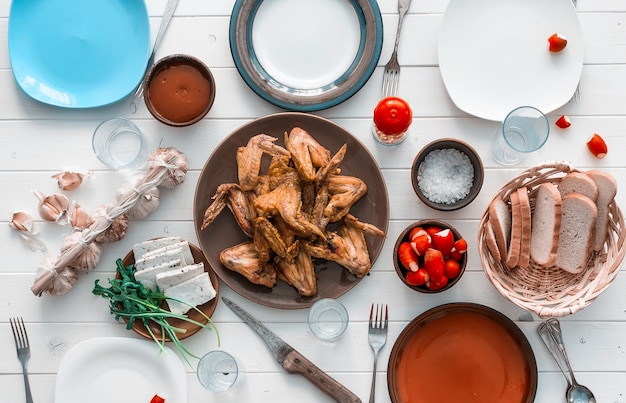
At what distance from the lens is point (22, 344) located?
2.19 metres

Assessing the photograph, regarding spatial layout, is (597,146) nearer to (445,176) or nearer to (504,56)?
(504,56)

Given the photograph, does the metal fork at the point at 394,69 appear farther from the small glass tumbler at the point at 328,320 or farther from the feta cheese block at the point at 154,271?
the feta cheese block at the point at 154,271

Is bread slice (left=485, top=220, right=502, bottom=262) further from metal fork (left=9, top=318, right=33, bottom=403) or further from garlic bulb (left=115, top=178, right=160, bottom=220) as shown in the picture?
metal fork (left=9, top=318, right=33, bottom=403)

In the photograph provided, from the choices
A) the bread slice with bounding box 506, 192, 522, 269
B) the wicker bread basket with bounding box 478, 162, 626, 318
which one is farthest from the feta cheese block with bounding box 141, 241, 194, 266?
the bread slice with bounding box 506, 192, 522, 269

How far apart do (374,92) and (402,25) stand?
0.27m

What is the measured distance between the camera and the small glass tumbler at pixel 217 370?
2.10m

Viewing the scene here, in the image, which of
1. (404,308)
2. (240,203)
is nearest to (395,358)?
(404,308)

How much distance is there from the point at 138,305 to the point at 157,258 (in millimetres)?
173

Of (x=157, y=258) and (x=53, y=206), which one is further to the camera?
(x=53, y=206)

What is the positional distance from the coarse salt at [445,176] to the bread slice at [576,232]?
1.08ft

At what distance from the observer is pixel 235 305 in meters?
2.15

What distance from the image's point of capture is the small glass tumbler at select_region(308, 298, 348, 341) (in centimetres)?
212

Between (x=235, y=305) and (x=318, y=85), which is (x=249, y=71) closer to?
(x=318, y=85)

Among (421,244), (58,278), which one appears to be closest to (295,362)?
(421,244)
